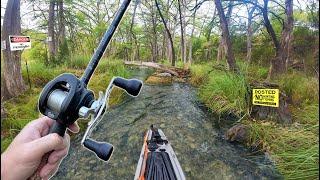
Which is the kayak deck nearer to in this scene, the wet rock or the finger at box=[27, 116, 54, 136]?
the wet rock

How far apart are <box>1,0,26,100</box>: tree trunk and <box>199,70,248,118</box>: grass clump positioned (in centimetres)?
70

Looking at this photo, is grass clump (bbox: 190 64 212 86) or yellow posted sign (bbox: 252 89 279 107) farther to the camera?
grass clump (bbox: 190 64 212 86)

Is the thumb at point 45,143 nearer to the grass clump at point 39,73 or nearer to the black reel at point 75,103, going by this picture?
the black reel at point 75,103

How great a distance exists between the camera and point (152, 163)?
1205mm

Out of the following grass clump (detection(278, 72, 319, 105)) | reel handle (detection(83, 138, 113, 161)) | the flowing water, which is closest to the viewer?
reel handle (detection(83, 138, 113, 161))

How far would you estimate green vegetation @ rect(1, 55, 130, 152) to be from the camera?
3.80ft

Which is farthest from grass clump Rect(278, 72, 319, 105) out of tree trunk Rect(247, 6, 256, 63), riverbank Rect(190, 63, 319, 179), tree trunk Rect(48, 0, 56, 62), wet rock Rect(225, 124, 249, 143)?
tree trunk Rect(48, 0, 56, 62)

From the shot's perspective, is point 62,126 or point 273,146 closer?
point 62,126

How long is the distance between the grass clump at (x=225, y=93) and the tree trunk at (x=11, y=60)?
2.29 ft

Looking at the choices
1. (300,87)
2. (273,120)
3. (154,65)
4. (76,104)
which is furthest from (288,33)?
(76,104)

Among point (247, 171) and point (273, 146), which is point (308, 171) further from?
point (247, 171)

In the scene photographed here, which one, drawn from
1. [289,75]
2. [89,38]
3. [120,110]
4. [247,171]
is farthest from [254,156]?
[89,38]

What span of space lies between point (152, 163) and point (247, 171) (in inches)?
17.6

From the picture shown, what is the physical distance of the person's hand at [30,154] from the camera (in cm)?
A: 42
